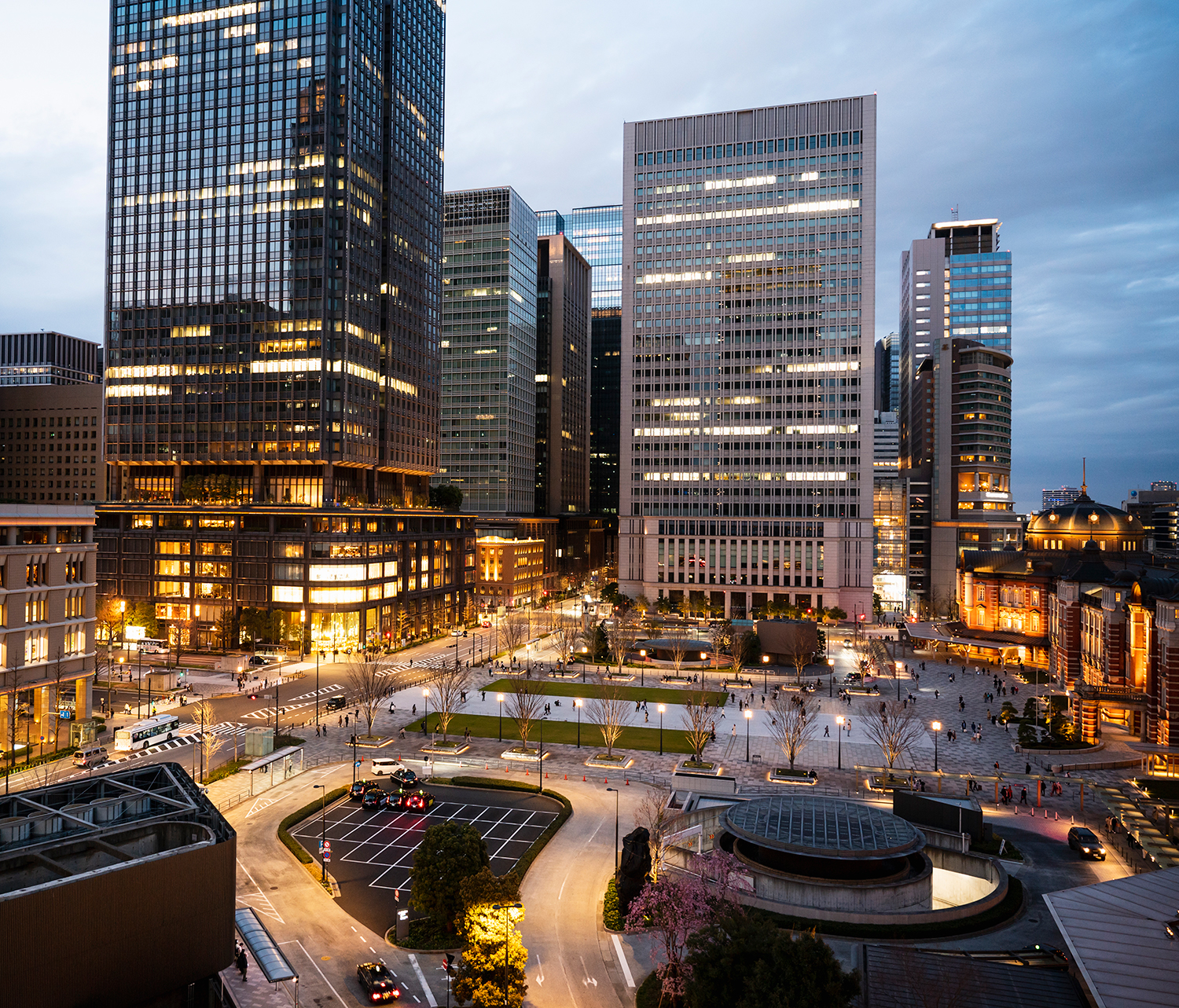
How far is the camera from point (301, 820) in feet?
171

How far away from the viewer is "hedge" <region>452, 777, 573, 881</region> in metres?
45.5

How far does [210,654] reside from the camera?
113250mm

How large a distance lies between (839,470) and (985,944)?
132 metres

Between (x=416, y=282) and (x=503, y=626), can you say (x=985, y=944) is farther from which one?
(x=416, y=282)

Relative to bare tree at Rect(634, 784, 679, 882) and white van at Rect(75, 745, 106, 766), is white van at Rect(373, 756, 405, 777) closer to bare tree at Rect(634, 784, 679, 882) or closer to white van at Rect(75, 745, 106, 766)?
bare tree at Rect(634, 784, 679, 882)

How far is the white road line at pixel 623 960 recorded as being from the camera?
34.2 m

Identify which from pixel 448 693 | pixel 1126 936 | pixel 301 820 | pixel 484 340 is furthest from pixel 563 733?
pixel 484 340

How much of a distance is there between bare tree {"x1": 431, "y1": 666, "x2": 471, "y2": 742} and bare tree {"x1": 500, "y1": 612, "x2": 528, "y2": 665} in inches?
467

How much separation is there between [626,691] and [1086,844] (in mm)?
52097

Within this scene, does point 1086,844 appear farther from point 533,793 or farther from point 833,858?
point 533,793

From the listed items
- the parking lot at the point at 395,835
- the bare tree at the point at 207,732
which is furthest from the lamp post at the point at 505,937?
the bare tree at the point at 207,732

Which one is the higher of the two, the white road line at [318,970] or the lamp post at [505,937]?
the lamp post at [505,937]

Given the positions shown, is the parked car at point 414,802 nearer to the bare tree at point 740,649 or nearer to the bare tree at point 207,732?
the bare tree at point 207,732

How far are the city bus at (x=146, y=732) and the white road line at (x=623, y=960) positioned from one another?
48.9 m
